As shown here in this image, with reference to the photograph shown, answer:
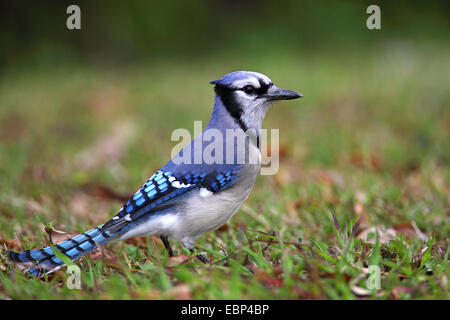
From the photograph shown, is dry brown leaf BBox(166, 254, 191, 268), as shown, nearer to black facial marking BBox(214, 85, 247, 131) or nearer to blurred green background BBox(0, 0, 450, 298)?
blurred green background BBox(0, 0, 450, 298)

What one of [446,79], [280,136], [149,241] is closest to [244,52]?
[446,79]

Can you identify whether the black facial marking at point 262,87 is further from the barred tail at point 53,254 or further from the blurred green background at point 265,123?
the barred tail at point 53,254

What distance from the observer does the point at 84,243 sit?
258 centimetres

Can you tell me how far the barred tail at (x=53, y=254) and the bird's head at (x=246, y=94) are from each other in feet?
3.30

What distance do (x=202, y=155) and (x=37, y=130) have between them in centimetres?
390

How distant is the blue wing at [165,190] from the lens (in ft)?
8.80

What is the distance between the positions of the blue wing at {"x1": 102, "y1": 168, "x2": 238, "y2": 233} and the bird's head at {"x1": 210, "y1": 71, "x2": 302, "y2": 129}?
1.25ft

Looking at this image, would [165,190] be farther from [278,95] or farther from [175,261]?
[278,95]

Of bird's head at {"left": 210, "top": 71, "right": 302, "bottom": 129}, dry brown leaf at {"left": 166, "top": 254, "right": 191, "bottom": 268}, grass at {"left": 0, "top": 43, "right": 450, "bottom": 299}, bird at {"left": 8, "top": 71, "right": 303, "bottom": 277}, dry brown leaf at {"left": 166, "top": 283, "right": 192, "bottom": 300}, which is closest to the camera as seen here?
dry brown leaf at {"left": 166, "top": 283, "right": 192, "bottom": 300}

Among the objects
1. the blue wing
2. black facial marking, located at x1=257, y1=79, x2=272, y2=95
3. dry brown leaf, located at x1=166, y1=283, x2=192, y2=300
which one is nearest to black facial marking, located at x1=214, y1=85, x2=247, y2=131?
black facial marking, located at x1=257, y1=79, x2=272, y2=95

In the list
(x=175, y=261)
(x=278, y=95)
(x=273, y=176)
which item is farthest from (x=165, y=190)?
(x=273, y=176)

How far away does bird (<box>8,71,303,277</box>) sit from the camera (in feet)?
8.50

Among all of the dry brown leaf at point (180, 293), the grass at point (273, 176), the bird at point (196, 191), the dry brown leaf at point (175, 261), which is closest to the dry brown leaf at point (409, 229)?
the grass at point (273, 176)
